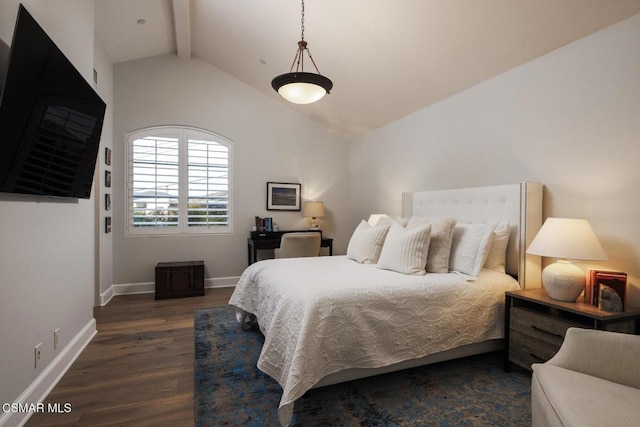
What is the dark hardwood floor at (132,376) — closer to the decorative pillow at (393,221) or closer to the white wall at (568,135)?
the decorative pillow at (393,221)

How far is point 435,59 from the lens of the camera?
3.16m

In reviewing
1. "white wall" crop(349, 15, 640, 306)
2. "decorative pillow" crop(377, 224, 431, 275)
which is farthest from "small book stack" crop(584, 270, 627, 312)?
"decorative pillow" crop(377, 224, 431, 275)

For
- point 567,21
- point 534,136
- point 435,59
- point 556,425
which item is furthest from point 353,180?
point 556,425

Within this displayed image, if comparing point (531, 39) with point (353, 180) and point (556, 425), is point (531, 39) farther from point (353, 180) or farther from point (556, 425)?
point (353, 180)

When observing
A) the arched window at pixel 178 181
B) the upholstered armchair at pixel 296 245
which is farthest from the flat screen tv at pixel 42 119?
the arched window at pixel 178 181

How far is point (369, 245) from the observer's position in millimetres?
3232

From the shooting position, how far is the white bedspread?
1.85m

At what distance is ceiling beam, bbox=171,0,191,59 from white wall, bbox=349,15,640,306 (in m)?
3.13

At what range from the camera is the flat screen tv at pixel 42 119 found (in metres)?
1.50

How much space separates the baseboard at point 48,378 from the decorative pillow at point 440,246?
2783mm

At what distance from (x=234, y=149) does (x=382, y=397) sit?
166 inches

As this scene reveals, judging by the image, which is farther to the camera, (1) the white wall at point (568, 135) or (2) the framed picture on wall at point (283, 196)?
(2) the framed picture on wall at point (283, 196)

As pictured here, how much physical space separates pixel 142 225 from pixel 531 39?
16.7 feet

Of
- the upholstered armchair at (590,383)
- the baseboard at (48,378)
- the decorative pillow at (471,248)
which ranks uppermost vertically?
the decorative pillow at (471,248)
